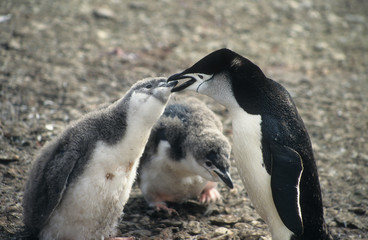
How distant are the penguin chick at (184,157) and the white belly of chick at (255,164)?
22 cm

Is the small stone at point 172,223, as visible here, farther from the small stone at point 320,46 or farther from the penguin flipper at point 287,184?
the small stone at point 320,46

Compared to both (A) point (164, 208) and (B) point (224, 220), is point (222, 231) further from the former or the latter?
(A) point (164, 208)

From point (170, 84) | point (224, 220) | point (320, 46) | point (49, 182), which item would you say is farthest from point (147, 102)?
point (320, 46)

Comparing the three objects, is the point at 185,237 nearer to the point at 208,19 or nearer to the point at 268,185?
the point at 268,185

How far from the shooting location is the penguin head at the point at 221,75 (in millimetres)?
3668

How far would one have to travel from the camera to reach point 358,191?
192 inches

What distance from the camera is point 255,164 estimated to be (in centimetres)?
362

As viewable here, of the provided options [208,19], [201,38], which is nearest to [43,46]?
[201,38]

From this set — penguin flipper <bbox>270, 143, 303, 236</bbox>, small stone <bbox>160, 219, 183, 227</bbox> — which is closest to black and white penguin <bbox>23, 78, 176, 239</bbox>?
small stone <bbox>160, 219, 183, 227</bbox>

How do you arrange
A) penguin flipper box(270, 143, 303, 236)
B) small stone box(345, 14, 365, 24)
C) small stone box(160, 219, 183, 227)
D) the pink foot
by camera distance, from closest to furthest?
penguin flipper box(270, 143, 303, 236) → small stone box(160, 219, 183, 227) → the pink foot → small stone box(345, 14, 365, 24)

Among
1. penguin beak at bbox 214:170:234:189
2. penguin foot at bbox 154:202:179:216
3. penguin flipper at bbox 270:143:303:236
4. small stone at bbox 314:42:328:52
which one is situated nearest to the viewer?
penguin flipper at bbox 270:143:303:236

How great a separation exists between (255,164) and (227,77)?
2.18 feet

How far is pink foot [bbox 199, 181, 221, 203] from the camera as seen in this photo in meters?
4.55

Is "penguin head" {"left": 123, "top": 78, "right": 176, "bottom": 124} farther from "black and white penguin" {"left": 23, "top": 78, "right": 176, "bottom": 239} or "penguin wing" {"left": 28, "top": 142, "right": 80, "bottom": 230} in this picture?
"penguin wing" {"left": 28, "top": 142, "right": 80, "bottom": 230}
